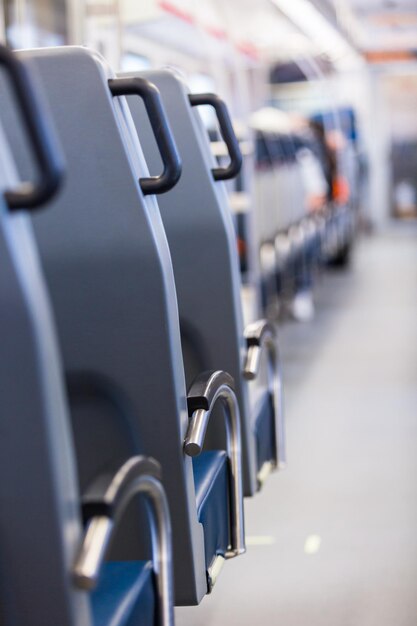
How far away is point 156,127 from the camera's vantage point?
70.7 inches

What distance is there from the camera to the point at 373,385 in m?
5.45

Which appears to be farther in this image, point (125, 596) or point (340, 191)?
point (340, 191)

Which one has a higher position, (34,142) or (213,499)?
(34,142)

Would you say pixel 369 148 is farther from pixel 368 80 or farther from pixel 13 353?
pixel 13 353

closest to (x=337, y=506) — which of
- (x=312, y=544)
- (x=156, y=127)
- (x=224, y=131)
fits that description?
(x=312, y=544)

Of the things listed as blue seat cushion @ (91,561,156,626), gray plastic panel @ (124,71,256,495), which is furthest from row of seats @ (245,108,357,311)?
blue seat cushion @ (91,561,156,626)

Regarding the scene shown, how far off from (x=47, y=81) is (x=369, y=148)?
1436cm

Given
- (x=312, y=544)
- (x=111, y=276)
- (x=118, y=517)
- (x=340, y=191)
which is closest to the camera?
(x=118, y=517)

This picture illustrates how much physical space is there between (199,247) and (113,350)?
0.64 m

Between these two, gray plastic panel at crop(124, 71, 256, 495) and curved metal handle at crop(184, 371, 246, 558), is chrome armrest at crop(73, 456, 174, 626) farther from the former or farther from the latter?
gray plastic panel at crop(124, 71, 256, 495)

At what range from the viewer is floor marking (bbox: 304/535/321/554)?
3104 mm

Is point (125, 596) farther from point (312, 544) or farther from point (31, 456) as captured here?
point (312, 544)

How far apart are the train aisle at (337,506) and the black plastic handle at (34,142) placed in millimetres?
1694

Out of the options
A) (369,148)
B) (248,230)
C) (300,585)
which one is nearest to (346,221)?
(248,230)
